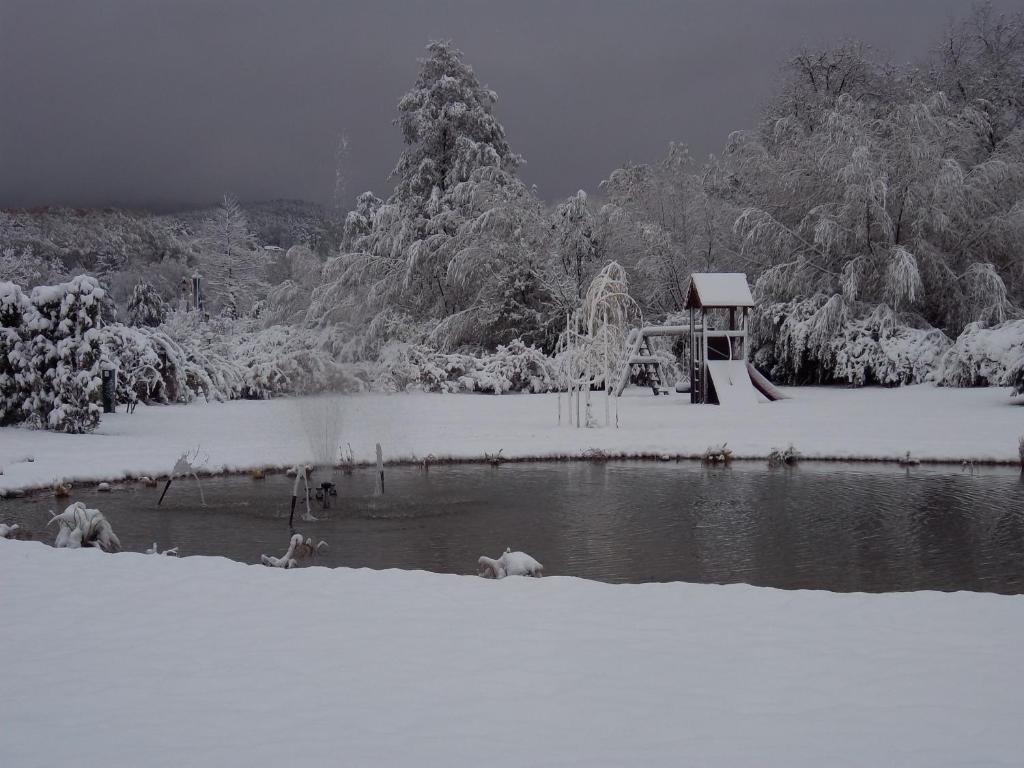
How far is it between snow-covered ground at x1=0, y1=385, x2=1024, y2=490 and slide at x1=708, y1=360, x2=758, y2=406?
1.83 ft

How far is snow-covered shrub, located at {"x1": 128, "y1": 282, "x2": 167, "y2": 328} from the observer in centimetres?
4184

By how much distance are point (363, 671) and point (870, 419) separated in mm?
13592

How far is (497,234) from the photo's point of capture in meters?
28.7

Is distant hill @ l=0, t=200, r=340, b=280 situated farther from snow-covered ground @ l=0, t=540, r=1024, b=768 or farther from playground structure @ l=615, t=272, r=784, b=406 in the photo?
snow-covered ground @ l=0, t=540, r=1024, b=768

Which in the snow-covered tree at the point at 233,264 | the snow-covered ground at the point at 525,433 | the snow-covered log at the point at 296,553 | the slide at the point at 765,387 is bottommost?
the snow-covered log at the point at 296,553

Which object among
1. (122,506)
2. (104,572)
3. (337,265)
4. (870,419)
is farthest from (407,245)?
(104,572)

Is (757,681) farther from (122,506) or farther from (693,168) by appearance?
(693,168)

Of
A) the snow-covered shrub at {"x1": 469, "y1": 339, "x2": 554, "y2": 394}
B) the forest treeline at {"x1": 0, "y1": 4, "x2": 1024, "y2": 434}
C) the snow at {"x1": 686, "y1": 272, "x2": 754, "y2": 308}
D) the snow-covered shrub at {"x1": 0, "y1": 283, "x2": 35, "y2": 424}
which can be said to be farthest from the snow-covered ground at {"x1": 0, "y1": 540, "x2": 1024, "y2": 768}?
the snow-covered shrub at {"x1": 469, "y1": 339, "x2": 554, "y2": 394}

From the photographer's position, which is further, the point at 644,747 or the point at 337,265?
the point at 337,265

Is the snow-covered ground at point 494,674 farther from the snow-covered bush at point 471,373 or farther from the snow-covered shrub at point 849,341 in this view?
the snow-covered shrub at point 849,341

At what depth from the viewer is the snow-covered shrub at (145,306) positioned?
4184 centimetres

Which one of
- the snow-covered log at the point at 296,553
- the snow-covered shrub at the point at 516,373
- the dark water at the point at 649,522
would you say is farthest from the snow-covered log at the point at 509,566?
the snow-covered shrub at the point at 516,373

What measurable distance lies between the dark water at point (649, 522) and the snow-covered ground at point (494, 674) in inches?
44.2

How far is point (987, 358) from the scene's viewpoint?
66.6 feet
